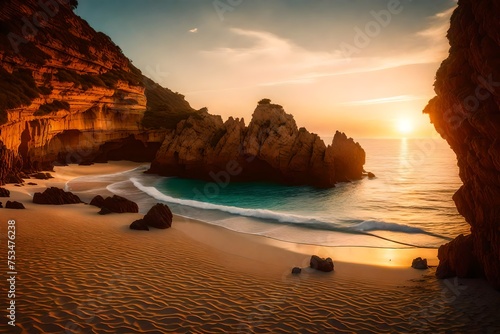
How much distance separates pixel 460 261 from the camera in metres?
11.9

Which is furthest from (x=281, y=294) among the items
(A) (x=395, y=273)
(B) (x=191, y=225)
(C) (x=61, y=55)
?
(C) (x=61, y=55)

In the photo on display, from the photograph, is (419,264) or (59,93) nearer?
(419,264)

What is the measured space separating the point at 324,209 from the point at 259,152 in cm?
1888

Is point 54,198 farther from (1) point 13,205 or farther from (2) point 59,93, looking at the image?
(2) point 59,93

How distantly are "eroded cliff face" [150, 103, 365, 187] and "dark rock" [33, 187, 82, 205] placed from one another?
26.7 metres

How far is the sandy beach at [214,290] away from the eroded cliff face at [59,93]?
22.3 metres

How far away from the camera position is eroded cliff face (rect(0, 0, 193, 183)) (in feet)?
113

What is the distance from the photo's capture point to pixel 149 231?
58.4ft

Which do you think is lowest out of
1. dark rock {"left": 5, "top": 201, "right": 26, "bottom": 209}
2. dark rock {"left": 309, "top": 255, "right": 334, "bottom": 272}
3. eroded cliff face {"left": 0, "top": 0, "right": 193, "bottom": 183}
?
dark rock {"left": 309, "top": 255, "right": 334, "bottom": 272}

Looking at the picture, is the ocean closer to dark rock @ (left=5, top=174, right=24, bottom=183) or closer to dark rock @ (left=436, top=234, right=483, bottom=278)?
dark rock @ (left=5, top=174, right=24, bottom=183)

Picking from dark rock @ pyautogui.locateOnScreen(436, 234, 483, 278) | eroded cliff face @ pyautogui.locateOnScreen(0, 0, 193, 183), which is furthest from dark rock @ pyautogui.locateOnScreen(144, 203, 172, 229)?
eroded cliff face @ pyautogui.locateOnScreen(0, 0, 193, 183)

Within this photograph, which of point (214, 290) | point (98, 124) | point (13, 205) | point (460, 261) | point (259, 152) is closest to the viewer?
point (214, 290)

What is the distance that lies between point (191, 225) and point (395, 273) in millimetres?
12968

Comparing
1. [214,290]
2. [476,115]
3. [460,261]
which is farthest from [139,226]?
[476,115]
